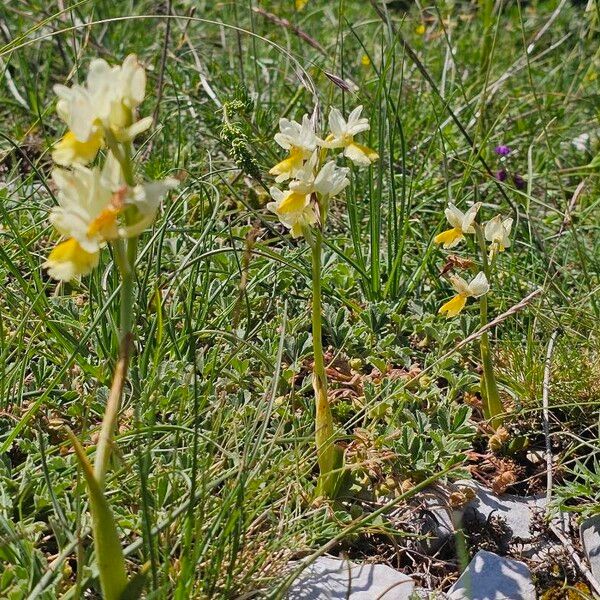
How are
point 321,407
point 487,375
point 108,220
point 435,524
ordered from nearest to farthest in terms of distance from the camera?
point 108,220 → point 321,407 → point 435,524 → point 487,375

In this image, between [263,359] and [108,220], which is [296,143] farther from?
[108,220]

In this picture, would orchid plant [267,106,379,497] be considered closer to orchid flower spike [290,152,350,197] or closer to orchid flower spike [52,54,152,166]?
orchid flower spike [290,152,350,197]

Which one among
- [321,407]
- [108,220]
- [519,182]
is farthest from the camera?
[519,182]

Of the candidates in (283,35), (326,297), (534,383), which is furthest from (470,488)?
(283,35)

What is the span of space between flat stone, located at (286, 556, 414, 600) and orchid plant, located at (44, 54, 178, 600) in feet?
1.66

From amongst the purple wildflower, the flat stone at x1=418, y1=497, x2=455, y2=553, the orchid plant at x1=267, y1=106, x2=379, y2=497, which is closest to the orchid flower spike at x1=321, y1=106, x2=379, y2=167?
the orchid plant at x1=267, y1=106, x2=379, y2=497

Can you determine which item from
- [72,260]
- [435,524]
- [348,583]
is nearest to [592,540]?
[435,524]

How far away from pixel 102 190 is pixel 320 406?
0.73 m

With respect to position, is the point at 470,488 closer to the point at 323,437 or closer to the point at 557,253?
the point at 323,437

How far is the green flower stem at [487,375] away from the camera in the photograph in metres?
2.06

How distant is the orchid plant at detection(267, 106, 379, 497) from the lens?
1755mm

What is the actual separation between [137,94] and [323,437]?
836 millimetres

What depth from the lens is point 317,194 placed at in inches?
69.9

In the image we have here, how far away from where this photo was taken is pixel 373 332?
7.75ft
